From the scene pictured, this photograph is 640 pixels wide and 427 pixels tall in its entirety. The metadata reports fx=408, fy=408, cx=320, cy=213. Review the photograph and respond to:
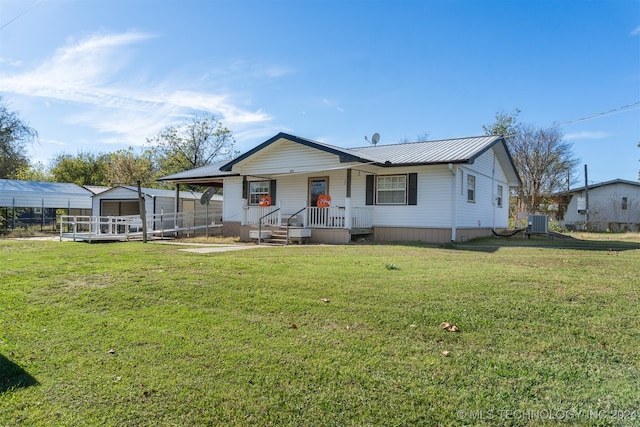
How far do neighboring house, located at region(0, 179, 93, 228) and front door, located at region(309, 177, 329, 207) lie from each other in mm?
19049

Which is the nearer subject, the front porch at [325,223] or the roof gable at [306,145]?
the roof gable at [306,145]

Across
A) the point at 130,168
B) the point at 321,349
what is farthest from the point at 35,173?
the point at 321,349

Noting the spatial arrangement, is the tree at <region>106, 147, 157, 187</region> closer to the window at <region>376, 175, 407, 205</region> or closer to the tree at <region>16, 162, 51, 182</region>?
the tree at <region>16, 162, 51, 182</region>

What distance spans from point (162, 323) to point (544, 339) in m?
4.08

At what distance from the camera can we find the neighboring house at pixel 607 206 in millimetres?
29016

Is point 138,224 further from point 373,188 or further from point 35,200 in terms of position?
point 35,200

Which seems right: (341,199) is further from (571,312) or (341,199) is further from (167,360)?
(167,360)

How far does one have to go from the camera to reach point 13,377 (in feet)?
A: 11.6

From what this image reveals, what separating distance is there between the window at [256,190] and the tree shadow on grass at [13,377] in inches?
561

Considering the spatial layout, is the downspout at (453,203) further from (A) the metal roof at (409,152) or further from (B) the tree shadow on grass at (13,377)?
(B) the tree shadow on grass at (13,377)

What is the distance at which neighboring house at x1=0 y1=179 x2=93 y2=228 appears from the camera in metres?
25.2

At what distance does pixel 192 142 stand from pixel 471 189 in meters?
29.4

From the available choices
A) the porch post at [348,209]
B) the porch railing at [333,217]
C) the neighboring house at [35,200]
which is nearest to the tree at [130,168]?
the neighboring house at [35,200]

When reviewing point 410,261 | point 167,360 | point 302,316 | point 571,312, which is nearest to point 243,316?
point 302,316
